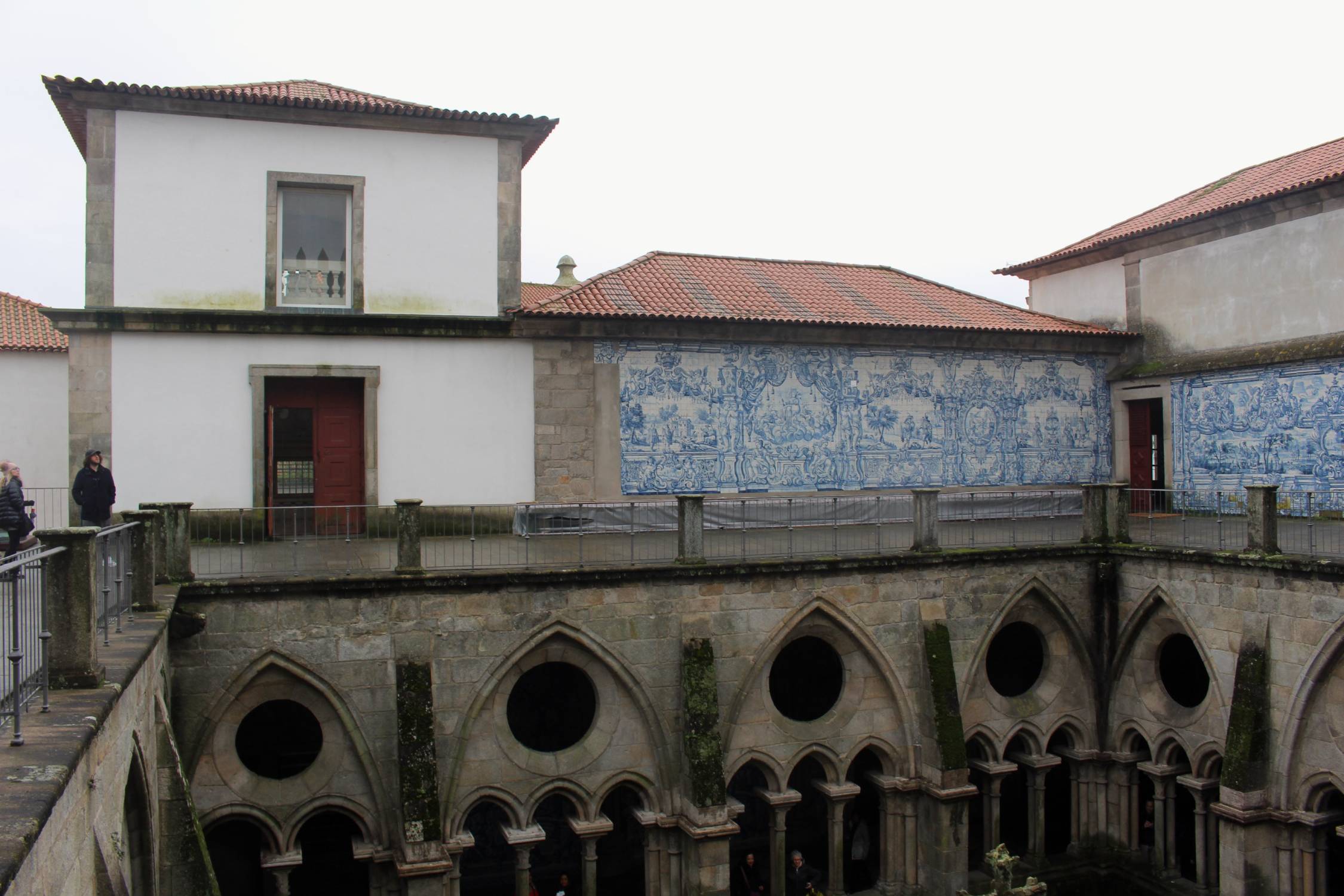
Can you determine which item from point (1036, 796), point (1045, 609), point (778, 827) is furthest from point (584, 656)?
point (1036, 796)

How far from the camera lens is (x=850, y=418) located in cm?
1587

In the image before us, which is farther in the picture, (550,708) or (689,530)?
(550,708)

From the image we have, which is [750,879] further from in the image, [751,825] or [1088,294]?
[1088,294]

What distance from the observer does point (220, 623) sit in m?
9.97

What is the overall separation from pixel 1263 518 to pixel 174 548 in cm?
1211

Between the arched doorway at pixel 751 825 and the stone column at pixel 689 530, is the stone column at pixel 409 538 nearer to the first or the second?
the stone column at pixel 689 530

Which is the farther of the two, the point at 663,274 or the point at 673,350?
the point at 663,274

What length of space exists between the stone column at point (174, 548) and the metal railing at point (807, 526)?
5691mm

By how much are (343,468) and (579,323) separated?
4.04m

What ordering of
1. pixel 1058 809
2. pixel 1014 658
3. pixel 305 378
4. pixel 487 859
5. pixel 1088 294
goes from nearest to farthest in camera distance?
pixel 305 378 → pixel 1014 658 → pixel 487 859 → pixel 1058 809 → pixel 1088 294

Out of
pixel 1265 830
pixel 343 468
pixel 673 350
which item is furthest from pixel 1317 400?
pixel 343 468

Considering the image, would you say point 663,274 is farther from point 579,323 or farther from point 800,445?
point 800,445

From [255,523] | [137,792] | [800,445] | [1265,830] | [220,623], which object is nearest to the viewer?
[137,792]

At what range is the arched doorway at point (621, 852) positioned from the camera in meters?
14.3
